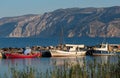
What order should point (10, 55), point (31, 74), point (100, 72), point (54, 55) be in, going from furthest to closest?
1. point (54, 55)
2. point (10, 55)
3. point (100, 72)
4. point (31, 74)

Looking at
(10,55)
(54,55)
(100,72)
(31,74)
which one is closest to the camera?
(31,74)

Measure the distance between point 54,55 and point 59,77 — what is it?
183 feet

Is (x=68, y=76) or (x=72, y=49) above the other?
(x=68, y=76)

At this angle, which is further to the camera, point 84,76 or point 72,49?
point 72,49

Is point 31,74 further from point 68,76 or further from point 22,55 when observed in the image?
point 22,55

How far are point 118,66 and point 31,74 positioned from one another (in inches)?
184

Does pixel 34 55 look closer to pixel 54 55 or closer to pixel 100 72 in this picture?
pixel 54 55

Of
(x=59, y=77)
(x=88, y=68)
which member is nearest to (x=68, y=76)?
(x=59, y=77)

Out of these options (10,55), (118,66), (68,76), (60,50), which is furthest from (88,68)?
(60,50)

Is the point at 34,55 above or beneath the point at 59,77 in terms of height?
beneath

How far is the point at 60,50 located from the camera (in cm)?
8094

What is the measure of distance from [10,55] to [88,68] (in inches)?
1933

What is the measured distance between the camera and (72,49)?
8225cm

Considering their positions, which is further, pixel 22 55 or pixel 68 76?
pixel 22 55
